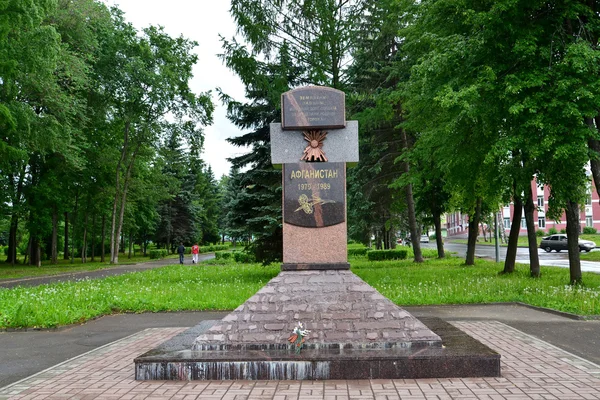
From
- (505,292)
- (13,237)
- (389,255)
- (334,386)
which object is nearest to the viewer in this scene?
(334,386)

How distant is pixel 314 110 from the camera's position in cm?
726

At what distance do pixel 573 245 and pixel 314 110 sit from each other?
979 centimetres

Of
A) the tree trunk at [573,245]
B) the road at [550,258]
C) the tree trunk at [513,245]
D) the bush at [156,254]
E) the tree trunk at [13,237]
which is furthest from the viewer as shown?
the bush at [156,254]

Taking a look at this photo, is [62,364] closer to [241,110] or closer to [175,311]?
[175,311]

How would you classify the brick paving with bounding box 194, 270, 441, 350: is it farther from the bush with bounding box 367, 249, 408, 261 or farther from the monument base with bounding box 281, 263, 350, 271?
the bush with bounding box 367, 249, 408, 261

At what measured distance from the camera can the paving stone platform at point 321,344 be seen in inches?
221

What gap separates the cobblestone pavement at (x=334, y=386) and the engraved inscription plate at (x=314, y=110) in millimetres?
3585

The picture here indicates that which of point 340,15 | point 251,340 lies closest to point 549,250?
point 340,15

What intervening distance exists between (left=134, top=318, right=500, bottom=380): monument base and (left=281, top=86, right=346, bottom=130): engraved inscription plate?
3250 mm

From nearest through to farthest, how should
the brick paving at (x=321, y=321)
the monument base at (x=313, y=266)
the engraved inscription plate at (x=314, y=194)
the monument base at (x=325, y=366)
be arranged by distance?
the monument base at (x=325, y=366) < the brick paving at (x=321, y=321) < the monument base at (x=313, y=266) < the engraved inscription plate at (x=314, y=194)

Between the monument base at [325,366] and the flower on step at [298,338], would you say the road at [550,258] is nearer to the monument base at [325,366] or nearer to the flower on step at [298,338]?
the monument base at [325,366]

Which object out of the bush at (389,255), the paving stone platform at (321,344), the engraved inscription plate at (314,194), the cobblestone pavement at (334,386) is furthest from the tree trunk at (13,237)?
the paving stone platform at (321,344)

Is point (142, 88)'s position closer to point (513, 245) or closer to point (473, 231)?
point (473, 231)

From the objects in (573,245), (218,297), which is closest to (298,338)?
(218,297)
